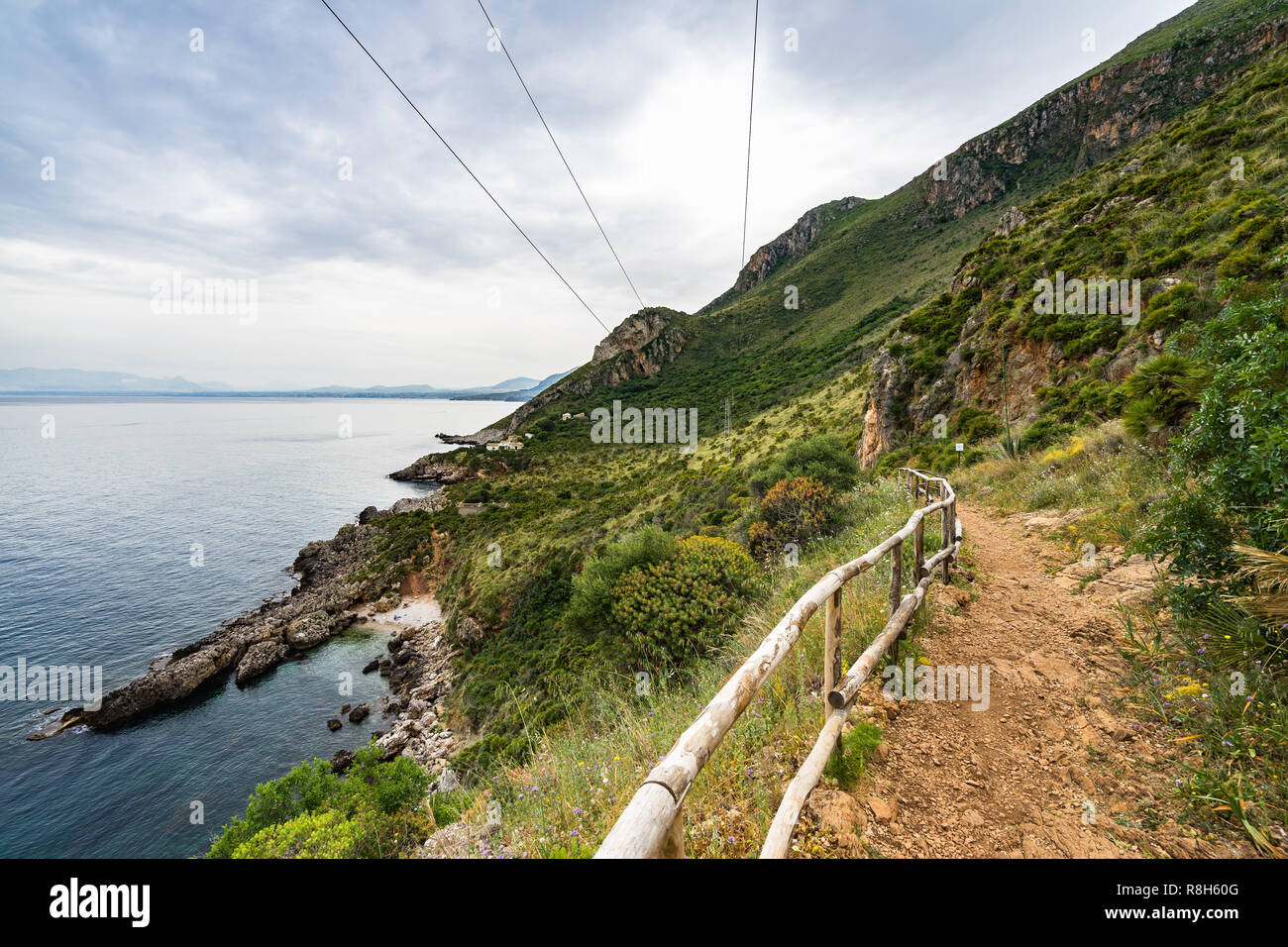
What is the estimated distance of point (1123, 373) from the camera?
1208 cm

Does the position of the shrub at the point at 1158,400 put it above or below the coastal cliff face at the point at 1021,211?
below

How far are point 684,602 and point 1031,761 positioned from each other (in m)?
8.56

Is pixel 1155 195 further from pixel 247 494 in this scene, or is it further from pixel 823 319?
pixel 247 494

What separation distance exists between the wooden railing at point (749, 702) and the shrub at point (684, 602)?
5914 millimetres

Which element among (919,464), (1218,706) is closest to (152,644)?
(919,464)

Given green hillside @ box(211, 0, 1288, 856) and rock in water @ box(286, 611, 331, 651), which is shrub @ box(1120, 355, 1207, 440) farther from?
rock in water @ box(286, 611, 331, 651)

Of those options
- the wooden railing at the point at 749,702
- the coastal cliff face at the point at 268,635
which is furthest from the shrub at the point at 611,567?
the coastal cliff face at the point at 268,635

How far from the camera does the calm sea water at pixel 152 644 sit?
19875 mm

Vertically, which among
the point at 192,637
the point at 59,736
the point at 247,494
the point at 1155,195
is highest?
the point at 1155,195

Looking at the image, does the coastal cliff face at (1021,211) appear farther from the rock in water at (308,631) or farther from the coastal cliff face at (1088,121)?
the rock in water at (308,631)

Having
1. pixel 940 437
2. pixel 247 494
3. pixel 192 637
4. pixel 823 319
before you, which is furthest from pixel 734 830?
pixel 247 494

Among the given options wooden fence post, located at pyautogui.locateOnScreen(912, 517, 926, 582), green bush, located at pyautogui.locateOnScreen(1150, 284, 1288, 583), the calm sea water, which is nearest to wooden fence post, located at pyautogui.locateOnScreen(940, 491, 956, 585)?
wooden fence post, located at pyautogui.locateOnScreen(912, 517, 926, 582)

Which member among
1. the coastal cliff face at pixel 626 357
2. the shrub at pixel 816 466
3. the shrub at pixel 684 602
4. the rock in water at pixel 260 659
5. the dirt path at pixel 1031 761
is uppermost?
the coastal cliff face at pixel 626 357
